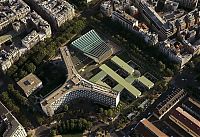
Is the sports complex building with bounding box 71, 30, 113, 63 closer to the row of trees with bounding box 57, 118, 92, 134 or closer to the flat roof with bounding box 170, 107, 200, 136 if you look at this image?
the row of trees with bounding box 57, 118, 92, 134

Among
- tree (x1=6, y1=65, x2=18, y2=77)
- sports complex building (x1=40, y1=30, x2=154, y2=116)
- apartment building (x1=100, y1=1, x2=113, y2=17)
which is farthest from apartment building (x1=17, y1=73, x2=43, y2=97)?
apartment building (x1=100, y1=1, x2=113, y2=17)

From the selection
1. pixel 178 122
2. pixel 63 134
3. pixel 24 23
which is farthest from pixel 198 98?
pixel 24 23

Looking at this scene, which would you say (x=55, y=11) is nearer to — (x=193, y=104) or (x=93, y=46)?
(x=93, y=46)

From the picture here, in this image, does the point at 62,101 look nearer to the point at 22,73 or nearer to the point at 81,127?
the point at 81,127

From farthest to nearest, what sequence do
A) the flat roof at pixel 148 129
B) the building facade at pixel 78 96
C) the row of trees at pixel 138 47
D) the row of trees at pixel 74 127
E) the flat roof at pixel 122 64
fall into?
the flat roof at pixel 122 64, the row of trees at pixel 138 47, the building facade at pixel 78 96, the row of trees at pixel 74 127, the flat roof at pixel 148 129

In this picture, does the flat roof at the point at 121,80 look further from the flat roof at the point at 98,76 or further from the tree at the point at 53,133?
the tree at the point at 53,133

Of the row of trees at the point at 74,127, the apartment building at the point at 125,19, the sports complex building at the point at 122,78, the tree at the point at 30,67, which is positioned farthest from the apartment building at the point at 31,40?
the row of trees at the point at 74,127
